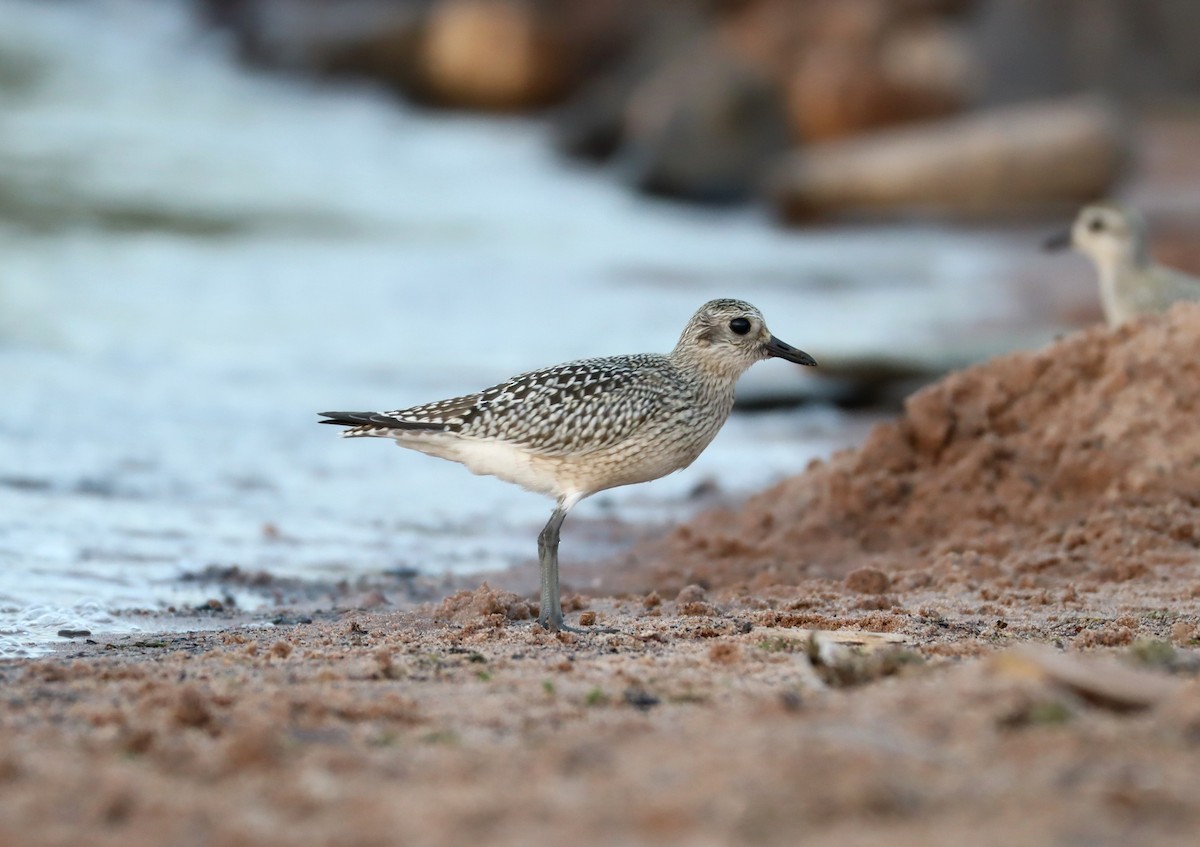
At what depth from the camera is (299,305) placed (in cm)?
1700

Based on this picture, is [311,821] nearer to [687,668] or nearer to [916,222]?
[687,668]

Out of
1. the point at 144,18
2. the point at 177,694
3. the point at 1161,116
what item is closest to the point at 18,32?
the point at 144,18

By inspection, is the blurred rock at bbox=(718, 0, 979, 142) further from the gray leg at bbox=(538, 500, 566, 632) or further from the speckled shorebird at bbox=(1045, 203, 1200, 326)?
the gray leg at bbox=(538, 500, 566, 632)

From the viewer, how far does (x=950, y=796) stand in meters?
3.38

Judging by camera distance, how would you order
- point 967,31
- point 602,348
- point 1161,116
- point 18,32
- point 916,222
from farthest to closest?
point 18,32 < point 967,31 < point 1161,116 < point 916,222 < point 602,348

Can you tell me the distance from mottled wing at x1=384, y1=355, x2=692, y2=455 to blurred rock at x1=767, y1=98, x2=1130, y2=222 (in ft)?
55.8

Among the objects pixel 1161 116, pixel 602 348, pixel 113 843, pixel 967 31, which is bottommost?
pixel 113 843

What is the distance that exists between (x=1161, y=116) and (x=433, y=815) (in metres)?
27.2

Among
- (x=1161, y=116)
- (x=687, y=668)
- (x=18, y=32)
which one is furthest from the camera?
(x=18, y=32)

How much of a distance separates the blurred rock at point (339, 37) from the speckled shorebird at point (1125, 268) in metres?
22.7

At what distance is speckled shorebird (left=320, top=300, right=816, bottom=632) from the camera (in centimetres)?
656

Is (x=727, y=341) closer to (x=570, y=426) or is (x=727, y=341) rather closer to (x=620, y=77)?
(x=570, y=426)

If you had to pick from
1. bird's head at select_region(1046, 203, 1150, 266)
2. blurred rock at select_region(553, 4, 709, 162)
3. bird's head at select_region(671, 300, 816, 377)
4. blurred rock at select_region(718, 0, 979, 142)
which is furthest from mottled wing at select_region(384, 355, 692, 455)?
blurred rock at select_region(553, 4, 709, 162)

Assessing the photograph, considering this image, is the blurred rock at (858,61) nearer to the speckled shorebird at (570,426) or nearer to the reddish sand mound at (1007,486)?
the reddish sand mound at (1007,486)
